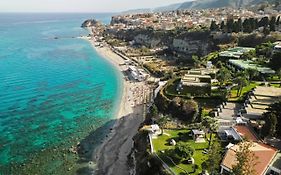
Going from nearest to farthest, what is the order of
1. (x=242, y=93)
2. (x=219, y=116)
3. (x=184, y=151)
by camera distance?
(x=184, y=151) < (x=219, y=116) < (x=242, y=93)

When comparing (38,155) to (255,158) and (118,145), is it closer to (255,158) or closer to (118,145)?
(118,145)

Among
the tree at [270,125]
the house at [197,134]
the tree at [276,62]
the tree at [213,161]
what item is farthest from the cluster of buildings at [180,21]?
the tree at [213,161]

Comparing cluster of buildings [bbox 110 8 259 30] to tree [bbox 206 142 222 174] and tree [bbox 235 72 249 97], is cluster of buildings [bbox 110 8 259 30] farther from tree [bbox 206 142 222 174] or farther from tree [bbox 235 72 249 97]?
tree [bbox 206 142 222 174]

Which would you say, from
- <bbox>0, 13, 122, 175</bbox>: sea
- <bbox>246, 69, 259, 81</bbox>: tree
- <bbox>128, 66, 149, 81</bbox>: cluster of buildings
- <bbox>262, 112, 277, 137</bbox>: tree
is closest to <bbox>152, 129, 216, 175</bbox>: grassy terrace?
<bbox>262, 112, 277, 137</bbox>: tree

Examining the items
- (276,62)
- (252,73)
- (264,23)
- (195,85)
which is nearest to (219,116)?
(195,85)

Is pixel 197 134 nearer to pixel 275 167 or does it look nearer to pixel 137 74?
pixel 275 167

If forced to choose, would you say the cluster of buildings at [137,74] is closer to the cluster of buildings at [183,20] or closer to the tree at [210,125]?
the tree at [210,125]

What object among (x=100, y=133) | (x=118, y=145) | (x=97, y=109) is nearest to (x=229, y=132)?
(x=118, y=145)
